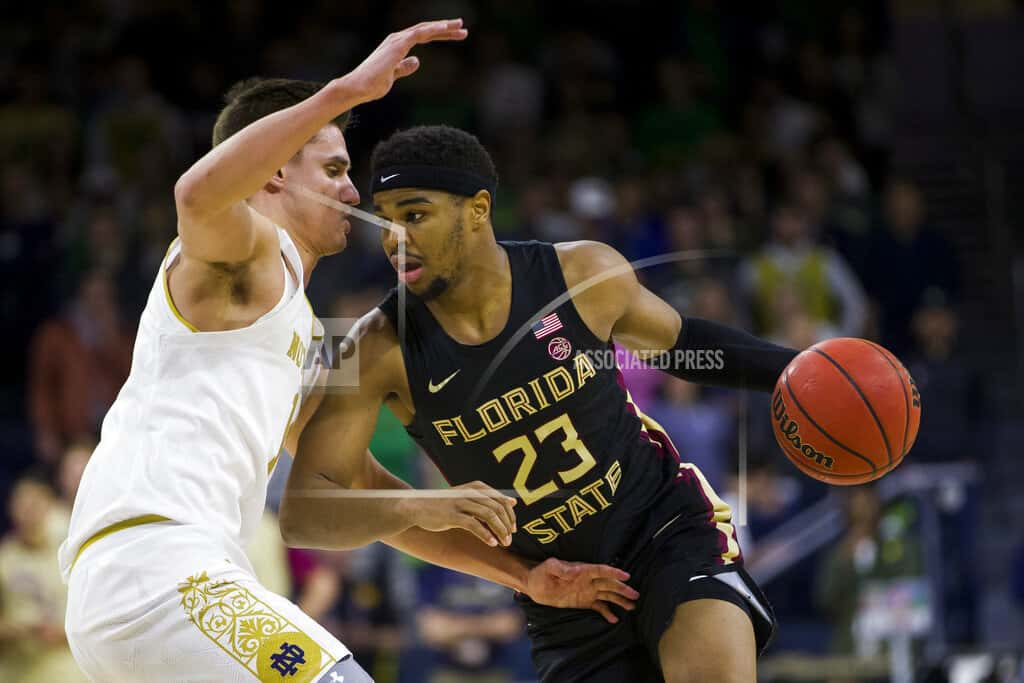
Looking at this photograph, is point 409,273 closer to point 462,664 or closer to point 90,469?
point 90,469

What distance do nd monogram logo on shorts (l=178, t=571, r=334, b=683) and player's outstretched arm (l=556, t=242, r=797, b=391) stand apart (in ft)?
4.80

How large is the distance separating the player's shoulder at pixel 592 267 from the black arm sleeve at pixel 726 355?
0.28 meters

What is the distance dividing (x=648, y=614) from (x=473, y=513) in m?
0.71

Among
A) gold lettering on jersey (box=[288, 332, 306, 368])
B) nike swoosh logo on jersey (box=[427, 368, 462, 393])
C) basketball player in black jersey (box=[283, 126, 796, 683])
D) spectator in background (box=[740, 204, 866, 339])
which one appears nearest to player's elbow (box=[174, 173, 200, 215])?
gold lettering on jersey (box=[288, 332, 306, 368])

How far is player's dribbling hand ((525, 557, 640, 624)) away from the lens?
4219mm

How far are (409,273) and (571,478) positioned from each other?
78 centimetres

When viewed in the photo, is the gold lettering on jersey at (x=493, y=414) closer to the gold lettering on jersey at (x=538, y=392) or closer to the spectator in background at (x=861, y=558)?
the gold lettering on jersey at (x=538, y=392)

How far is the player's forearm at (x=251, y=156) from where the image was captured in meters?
3.16

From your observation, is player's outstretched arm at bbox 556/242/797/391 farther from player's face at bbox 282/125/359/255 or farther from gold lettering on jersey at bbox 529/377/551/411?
player's face at bbox 282/125/359/255

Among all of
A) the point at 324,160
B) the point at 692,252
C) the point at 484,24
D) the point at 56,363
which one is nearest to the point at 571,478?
the point at 324,160

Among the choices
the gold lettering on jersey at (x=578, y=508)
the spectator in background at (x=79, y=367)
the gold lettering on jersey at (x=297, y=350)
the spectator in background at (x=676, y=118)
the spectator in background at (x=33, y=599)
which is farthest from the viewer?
the spectator in background at (x=676, y=118)

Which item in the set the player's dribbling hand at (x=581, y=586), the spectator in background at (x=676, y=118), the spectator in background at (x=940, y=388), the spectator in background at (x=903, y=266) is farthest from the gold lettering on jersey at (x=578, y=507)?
the spectator in background at (x=676, y=118)

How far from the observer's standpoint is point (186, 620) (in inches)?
128
